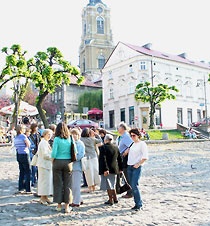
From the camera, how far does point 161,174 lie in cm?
1180

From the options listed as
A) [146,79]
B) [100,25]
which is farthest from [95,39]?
[146,79]

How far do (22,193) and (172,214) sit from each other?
12.6 ft

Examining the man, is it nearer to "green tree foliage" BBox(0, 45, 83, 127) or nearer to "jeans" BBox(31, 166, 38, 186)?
"jeans" BBox(31, 166, 38, 186)

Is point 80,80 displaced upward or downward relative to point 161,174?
upward

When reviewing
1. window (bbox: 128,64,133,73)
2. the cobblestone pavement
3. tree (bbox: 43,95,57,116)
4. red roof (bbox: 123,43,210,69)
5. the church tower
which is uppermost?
the church tower

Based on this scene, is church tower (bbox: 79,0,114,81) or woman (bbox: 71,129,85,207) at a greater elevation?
church tower (bbox: 79,0,114,81)

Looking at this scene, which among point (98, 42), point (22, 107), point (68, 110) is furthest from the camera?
point (98, 42)

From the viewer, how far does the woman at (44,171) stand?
7.34 m

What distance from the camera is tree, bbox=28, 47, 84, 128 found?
Answer: 77.7 feet

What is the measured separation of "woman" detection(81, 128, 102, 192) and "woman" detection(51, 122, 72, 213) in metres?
1.89

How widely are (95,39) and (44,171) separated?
7044 cm

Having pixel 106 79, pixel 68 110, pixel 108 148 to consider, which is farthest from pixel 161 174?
pixel 68 110

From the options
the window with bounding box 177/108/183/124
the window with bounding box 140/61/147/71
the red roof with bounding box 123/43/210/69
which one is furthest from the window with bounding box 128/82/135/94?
the window with bounding box 177/108/183/124

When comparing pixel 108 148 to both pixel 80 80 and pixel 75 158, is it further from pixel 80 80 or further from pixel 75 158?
pixel 80 80
